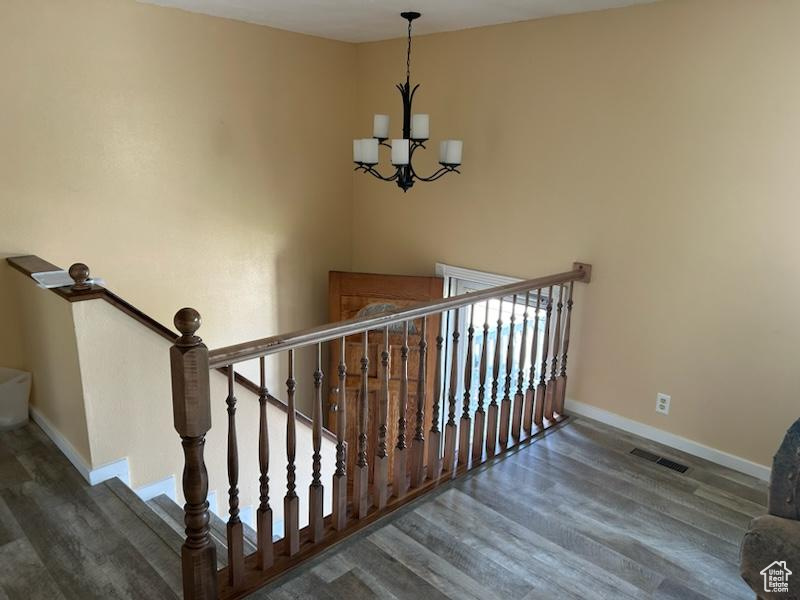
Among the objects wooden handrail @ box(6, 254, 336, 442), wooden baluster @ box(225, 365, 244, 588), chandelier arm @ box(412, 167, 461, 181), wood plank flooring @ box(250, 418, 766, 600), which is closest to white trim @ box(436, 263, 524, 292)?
chandelier arm @ box(412, 167, 461, 181)

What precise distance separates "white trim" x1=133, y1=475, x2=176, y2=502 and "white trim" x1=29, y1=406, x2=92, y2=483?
25 centimetres

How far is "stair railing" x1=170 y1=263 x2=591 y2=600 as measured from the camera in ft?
6.07

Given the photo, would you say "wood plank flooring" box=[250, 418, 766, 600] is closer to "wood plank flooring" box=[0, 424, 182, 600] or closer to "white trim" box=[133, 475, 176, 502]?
"wood plank flooring" box=[0, 424, 182, 600]

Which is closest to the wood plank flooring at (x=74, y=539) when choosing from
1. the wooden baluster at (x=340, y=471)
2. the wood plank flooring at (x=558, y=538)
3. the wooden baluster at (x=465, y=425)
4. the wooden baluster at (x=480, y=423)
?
the wood plank flooring at (x=558, y=538)

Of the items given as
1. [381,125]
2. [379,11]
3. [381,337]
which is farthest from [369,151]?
[381,337]

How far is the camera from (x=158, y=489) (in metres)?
2.85

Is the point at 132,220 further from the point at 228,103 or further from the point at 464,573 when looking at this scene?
the point at 464,573

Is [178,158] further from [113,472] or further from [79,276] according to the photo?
[113,472]

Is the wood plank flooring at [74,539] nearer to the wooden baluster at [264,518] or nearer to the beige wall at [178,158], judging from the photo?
the wooden baluster at [264,518]

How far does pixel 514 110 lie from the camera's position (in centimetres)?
362

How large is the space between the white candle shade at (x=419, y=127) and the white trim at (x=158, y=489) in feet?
7.67

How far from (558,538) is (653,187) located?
5.95 ft

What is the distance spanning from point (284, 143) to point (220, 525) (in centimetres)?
260

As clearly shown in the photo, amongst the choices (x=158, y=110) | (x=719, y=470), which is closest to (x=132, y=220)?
(x=158, y=110)
